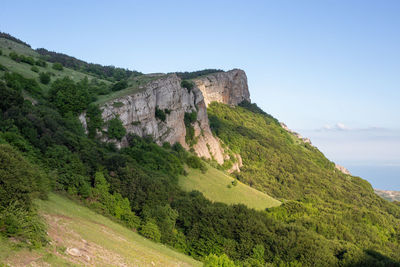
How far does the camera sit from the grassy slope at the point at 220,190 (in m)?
54.5

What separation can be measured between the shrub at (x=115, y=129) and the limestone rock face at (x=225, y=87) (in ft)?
258

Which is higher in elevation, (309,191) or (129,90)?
(129,90)

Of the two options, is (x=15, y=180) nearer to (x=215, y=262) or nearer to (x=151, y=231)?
(x=215, y=262)

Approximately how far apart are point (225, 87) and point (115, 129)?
10931 cm

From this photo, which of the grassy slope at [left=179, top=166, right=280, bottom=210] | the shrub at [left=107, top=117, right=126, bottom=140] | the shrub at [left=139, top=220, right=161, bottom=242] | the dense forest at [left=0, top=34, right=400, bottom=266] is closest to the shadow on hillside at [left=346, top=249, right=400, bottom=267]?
the dense forest at [left=0, top=34, right=400, bottom=266]

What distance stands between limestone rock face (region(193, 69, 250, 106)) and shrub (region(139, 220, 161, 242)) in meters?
99.8

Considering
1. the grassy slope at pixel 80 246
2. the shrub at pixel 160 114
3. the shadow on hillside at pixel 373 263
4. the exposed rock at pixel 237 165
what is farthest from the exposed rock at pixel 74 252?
the exposed rock at pixel 237 165

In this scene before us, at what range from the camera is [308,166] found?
11538 cm

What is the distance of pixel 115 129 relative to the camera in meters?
50.8

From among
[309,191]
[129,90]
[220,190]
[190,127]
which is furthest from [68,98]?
[309,191]

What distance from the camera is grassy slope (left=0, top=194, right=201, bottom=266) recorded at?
49.3 feet

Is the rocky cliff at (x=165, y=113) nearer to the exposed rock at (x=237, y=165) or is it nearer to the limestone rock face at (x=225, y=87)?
the exposed rock at (x=237, y=165)

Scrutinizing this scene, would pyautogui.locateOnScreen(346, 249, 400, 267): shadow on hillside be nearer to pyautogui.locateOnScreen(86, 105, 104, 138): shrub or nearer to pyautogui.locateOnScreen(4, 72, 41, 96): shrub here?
pyautogui.locateOnScreen(86, 105, 104, 138): shrub


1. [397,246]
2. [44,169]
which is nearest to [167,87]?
[44,169]
